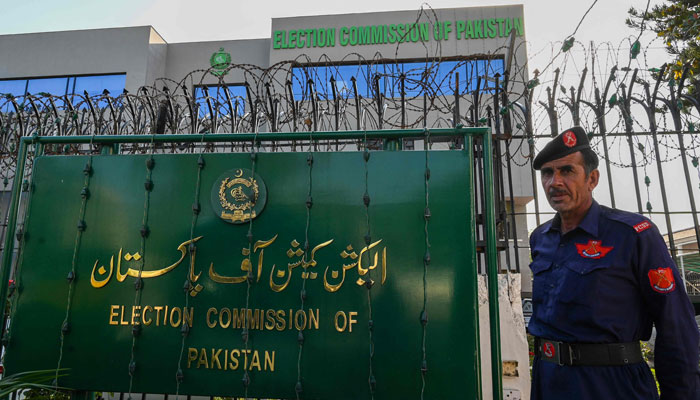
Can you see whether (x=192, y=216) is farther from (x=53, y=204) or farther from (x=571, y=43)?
(x=571, y=43)

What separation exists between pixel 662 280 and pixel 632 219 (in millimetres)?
329

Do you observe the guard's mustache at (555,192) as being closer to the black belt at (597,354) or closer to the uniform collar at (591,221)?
the uniform collar at (591,221)

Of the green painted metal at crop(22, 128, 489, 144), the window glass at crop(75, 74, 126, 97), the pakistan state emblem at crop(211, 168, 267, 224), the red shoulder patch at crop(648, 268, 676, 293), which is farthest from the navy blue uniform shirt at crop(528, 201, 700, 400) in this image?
the window glass at crop(75, 74, 126, 97)

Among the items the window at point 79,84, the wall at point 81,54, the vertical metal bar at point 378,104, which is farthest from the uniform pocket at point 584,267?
the window at point 79,84

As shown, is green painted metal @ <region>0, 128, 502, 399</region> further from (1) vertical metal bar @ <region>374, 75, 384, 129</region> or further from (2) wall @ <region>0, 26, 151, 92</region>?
(2) wall @ <region>0, 26, 151, 92</region>

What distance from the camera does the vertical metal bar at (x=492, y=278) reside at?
2.35 metres

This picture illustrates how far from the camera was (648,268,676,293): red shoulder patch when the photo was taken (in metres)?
1.86

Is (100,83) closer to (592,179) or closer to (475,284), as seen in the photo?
(475,284)

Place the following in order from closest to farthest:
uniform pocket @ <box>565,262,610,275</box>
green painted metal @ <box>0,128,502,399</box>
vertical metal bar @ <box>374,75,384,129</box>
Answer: uniform pocket @ <box>565,262,610,275</box> < green painted metal @ <box>0,128,502,399</box> < vertical metal bar @ <box>374,75,384,129</box>

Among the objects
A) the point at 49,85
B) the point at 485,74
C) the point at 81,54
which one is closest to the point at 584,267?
the point at 485,74

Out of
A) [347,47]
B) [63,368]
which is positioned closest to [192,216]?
[63,368]

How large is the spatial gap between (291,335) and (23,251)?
5.84 feet

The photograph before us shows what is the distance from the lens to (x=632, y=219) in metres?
2.09

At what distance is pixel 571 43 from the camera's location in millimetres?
3564
